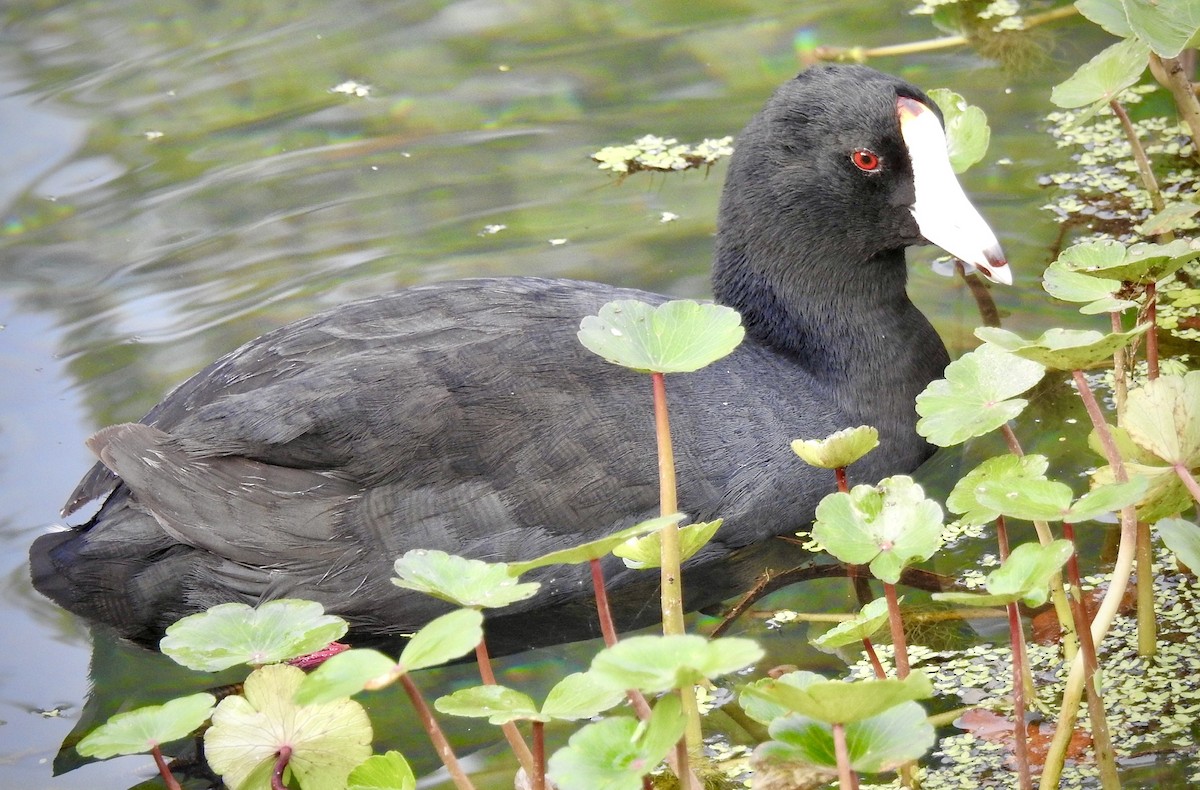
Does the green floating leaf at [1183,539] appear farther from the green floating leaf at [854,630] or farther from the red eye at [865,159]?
the red eye at [865,159]

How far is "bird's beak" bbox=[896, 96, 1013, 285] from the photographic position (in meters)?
3.50

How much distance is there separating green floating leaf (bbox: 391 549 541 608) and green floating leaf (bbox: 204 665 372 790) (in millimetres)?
235

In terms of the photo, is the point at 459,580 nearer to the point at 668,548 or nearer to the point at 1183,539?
the point at 668,548

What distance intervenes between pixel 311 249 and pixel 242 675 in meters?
1.97

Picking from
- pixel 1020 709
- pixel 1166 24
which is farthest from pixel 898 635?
pixel 1166 24

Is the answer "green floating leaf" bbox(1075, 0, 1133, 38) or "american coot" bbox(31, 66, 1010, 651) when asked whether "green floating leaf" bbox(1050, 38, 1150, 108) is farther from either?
"american coot" bbox(31, 66, 1010, 651)

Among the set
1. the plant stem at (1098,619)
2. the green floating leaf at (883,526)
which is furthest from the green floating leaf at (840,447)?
the plant stem at (1098,619)

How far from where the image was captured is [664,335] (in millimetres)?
2428

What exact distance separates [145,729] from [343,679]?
48 cm

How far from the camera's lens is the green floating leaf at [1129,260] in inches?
98.9

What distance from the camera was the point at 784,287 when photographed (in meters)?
3.78

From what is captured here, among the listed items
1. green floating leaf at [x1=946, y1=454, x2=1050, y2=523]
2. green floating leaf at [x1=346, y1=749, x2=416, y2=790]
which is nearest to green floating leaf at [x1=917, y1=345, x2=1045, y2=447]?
green floating leaf at [x1=946, y1=454, x2=1050, y2=523]

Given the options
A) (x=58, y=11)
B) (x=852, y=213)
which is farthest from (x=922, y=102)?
(x=58, y=11)

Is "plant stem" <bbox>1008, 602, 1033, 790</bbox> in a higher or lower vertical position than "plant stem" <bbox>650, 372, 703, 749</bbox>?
lower
